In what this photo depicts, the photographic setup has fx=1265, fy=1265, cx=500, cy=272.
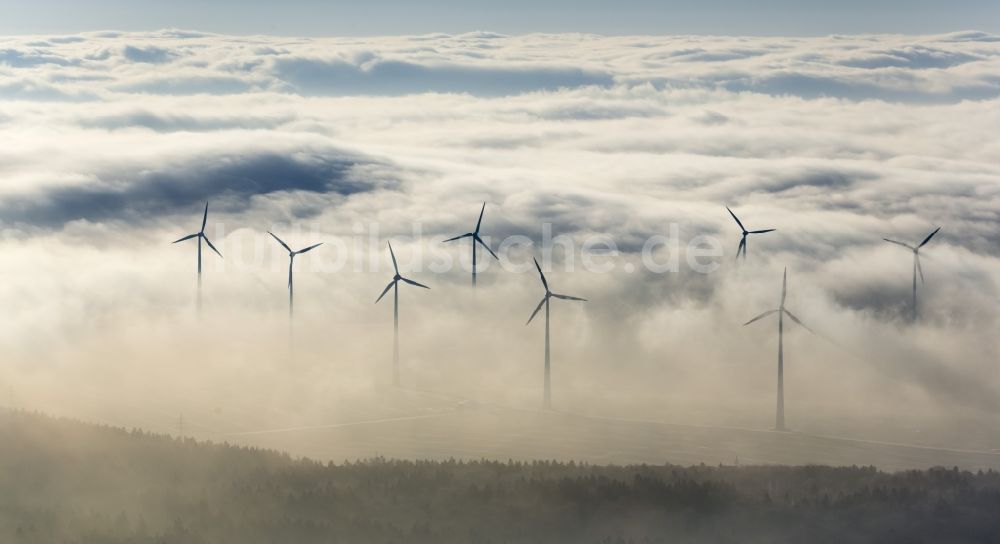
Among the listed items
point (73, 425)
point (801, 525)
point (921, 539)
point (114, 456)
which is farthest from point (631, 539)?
point (73, 425)

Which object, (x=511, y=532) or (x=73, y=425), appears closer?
(x=511, y=532)

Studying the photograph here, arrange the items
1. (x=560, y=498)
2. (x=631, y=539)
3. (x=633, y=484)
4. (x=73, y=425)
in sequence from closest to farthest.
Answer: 1. (x=631, y=539)
2. (x=560, y=498)
3. (x=633, y=484)
4. (x=73, y=425)

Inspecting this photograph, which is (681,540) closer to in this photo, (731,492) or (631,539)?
(631,539)

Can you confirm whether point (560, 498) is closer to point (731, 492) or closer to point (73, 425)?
point (731, 492)

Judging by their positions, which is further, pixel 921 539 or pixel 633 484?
pixel 633 484

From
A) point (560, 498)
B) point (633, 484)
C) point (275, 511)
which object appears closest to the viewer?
point (275, 511)

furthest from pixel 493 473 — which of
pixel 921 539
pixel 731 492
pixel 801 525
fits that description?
pixel 921 539
